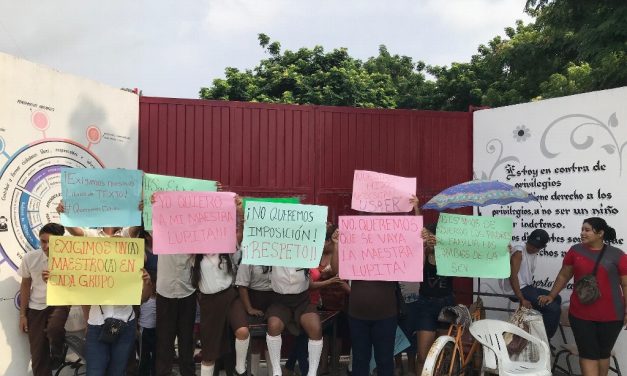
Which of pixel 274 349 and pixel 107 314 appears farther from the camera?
pixel 274 349

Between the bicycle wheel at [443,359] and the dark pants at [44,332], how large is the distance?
3453 millimetres

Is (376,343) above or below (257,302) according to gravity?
below

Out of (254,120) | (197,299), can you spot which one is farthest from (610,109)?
(197,299)

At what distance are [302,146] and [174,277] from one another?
2.65 m

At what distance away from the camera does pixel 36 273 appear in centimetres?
490

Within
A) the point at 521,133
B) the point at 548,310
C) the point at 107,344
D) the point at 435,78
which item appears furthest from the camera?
the point at 435,78

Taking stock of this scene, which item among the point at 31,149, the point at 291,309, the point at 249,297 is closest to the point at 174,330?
the point at 249,297

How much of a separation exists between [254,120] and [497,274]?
3537mm

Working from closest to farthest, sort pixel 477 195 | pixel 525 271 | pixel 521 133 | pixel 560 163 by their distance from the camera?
pixel 477 195 < pixel 525 271 < pixel 560 163 < pixel 521 133

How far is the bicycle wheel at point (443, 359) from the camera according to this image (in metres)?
4.61

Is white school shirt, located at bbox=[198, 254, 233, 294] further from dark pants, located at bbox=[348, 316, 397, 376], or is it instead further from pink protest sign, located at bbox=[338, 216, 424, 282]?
dark pants, located at bbox=[348, 316, 397, 376]

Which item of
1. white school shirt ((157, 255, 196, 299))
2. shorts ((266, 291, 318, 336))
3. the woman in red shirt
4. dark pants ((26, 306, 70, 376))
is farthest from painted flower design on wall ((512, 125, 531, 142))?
dark pants ((26, 306, 70, 376))

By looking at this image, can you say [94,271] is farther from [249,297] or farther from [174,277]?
[249,297]

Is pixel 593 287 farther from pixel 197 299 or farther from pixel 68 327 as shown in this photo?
pixel 68 327
